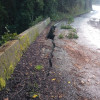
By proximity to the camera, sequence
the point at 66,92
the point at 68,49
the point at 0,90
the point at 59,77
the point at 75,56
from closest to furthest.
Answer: the point at 0,90, the point at 66,92, the point at 59,77, the point at 75,56, the point at 68,49

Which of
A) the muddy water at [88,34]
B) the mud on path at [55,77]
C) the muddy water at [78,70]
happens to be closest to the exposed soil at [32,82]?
the mud on path at [55,77]

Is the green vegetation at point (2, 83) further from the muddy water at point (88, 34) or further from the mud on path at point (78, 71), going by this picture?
the muddy water at point (88, 34)

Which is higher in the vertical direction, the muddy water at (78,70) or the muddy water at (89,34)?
the muddy water at (78,70)

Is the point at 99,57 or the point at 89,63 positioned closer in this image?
the point at 89,63

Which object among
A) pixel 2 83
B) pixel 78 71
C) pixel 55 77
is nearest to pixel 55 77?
pixel 55 77

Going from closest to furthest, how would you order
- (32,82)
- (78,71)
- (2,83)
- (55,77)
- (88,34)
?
(2,83) → (32,82) → (55,77) → (78,71) → (88,34)

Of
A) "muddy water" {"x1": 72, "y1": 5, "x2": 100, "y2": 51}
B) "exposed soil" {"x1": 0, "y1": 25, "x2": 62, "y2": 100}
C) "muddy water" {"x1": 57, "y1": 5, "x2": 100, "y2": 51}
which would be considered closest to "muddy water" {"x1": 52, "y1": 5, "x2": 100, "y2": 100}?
"exposed soil" {"x1": 0, "y1": 25, "x2": 62, "y2": 100}

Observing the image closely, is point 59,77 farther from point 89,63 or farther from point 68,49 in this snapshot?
point 68,49

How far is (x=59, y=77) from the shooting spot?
3.77m

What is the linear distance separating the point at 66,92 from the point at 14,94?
1.17 metres

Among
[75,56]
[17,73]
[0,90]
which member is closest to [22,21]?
[75,56]

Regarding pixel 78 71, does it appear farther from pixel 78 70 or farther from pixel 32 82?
pixel 32 82

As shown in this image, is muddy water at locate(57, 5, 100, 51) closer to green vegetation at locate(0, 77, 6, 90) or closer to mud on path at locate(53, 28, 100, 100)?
mud on path at locate(53, 28, 100, 100)

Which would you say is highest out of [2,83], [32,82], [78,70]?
[2,83]
